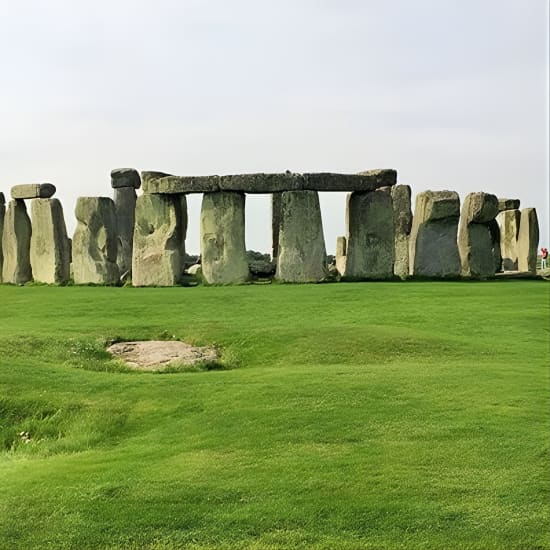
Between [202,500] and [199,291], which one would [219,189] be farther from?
[202,500]

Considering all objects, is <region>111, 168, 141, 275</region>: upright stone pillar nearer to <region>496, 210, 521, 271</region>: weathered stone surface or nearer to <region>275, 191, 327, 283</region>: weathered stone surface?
<region>275, 191, 327, 283</region>: weathered stone surface

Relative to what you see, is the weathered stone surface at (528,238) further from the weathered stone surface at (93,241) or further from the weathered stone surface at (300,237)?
the weathered stone surface at (93,241)

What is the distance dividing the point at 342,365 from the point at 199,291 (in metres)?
8.90

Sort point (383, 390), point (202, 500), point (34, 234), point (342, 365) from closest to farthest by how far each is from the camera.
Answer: point (202, 500)
point (383, 390)
point (342, 365)
point (34, 234)

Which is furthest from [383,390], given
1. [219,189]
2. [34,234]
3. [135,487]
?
[34,234]

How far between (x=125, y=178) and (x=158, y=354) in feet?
63.2

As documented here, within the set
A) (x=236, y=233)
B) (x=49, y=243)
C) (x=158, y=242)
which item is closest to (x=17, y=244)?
(x=49, y=243)

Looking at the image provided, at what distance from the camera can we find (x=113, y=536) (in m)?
7.49

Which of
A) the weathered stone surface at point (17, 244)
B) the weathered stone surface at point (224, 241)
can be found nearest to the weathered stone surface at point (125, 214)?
the weathered stone surface at point (17, 244)

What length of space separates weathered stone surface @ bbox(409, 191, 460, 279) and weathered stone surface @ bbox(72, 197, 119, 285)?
9.40 metres

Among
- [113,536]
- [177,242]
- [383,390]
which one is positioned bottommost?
[113,536]

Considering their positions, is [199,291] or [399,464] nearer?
[399,464]

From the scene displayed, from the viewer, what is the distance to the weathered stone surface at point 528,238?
1326 inches

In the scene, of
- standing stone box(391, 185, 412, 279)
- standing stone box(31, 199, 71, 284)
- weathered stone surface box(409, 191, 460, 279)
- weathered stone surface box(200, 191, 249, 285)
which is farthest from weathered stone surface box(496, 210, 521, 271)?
standing stone box(31, 199, 71, 284)
